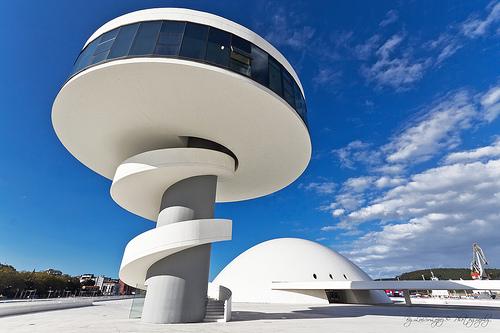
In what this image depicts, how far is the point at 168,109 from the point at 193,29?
354 centimetres

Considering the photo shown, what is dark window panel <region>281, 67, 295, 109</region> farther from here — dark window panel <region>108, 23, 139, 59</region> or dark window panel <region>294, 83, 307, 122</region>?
dark window panel <region>108, 23, 139, 59</region>

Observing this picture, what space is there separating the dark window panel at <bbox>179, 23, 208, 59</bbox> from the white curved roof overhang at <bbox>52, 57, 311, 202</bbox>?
491mm

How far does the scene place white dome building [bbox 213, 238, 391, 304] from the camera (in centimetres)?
3459

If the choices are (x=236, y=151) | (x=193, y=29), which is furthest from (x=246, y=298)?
(x=193, y=29)

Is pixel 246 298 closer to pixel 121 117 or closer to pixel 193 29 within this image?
pixel 121 117

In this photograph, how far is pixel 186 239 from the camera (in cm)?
1271

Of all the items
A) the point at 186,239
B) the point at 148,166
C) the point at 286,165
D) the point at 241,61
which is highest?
the point at 241,61

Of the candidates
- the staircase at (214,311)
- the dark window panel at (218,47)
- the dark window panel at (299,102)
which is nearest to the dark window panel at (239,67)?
the dark window panel at (218,47)

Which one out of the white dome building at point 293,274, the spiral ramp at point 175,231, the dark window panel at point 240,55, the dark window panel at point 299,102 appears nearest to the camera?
the dark window panel at point 240,55

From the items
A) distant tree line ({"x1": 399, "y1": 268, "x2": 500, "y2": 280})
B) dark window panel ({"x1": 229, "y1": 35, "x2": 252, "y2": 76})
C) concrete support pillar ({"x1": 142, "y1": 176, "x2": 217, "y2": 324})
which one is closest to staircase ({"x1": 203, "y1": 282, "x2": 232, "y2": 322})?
concrete support pillar ({"x1": 142, "y1": 176, "x2": 217, "y2": 324})

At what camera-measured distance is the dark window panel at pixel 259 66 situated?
39.9 feet

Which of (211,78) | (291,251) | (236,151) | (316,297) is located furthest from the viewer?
(291,251)

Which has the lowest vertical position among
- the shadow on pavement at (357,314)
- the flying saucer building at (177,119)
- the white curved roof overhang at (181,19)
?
the shadow on pavement at (357,314)

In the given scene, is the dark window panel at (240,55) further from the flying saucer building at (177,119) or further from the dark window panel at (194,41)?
the dark window panel at (194,41)
